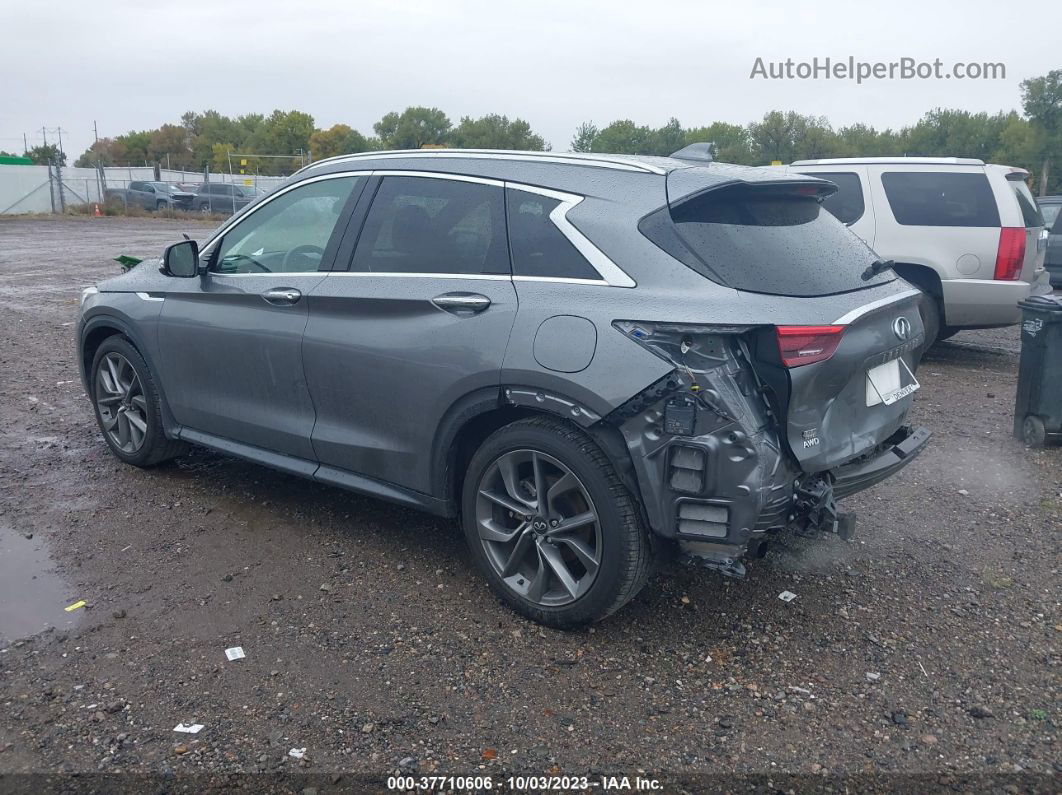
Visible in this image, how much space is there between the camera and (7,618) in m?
3.86

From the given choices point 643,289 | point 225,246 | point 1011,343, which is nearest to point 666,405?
point 643,289

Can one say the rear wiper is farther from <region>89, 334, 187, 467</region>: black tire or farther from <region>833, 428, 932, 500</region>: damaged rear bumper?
<region>89, 334, 187, 467</region>: black tire

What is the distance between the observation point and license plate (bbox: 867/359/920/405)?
3.82 meters

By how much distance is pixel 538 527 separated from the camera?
12.3ft

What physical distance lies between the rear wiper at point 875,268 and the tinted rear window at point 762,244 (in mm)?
19

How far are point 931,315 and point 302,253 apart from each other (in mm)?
6575

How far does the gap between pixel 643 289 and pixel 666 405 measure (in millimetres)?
461

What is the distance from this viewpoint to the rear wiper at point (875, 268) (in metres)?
3.93

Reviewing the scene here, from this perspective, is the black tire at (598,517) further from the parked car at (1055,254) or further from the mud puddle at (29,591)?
the parked car at (1055,254)

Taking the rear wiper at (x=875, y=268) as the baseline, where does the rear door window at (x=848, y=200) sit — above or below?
above

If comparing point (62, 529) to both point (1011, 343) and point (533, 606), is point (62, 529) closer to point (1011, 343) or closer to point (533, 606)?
point (533, 606)

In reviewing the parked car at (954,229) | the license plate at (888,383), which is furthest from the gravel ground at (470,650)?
the parked car at (954,229)

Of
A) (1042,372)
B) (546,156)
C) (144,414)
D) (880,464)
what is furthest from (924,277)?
(144,414)

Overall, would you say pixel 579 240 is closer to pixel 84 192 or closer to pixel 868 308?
pixel 868 308
